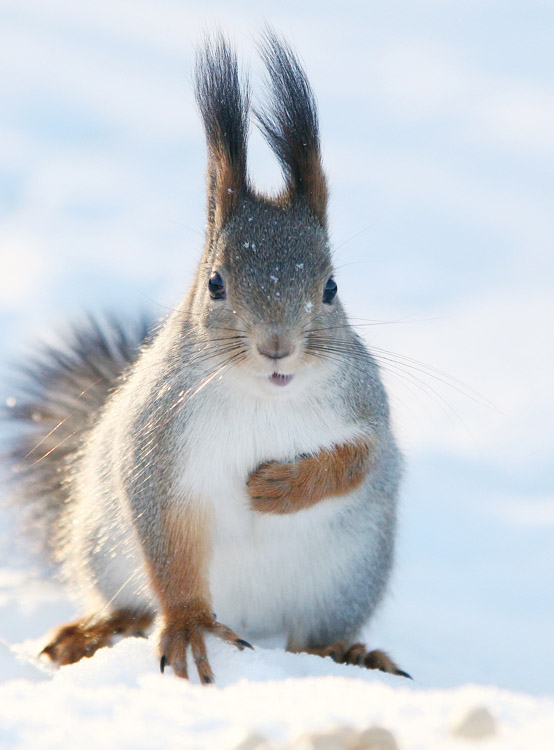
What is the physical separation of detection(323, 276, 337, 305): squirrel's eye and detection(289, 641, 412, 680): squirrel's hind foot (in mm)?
882

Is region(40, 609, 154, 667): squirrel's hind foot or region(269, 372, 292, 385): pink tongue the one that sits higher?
region(269, 372, 292, 385): pink tongue

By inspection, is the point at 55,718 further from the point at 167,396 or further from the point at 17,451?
the point at 17,451

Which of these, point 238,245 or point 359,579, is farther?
point 359,579

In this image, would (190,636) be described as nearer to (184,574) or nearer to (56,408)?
(184,574)

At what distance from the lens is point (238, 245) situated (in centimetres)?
233

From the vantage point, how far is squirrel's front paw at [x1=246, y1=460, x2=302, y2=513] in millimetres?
2240

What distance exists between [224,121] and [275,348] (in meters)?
0.74

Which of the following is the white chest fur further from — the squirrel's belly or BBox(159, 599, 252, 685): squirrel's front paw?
BBox(159, 599, 252, 685): squirrel's front paw

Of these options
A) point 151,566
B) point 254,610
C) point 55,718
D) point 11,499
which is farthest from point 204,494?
point 11,499

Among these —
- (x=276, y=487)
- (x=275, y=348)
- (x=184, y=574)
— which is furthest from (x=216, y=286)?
(x=184, y=574)

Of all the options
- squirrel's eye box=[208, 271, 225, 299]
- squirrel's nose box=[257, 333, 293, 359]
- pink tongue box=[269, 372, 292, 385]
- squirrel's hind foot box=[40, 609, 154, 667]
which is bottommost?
squirrel's hind foot box=[40, 609, 154, 667]

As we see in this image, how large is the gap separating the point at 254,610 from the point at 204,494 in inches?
16.1

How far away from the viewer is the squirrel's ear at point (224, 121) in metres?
2.51

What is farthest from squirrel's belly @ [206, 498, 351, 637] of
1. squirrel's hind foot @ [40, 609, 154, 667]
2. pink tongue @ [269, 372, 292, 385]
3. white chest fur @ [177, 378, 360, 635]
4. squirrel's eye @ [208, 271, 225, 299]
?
squirrel's eye @ [208, 271, 225, 299]
